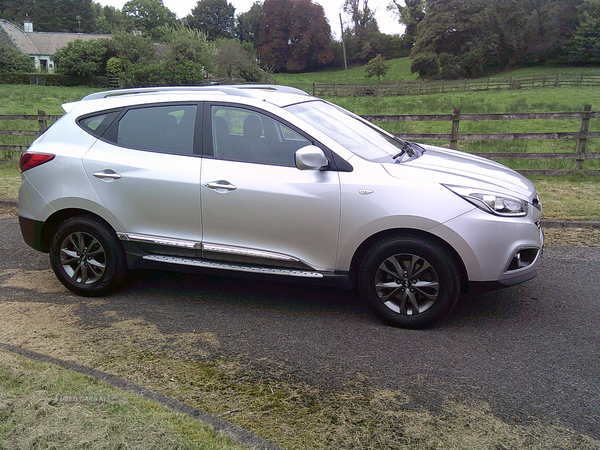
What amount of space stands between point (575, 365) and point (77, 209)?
4.36 metres

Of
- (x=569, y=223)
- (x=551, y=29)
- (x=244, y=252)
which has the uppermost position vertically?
(x=551, y=29)

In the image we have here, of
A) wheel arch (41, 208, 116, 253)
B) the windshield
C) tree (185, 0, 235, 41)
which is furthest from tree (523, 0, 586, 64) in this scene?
wheel arch (41, 208, 116, 253)

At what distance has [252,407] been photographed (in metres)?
3.26

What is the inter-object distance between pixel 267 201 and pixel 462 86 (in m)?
43.7

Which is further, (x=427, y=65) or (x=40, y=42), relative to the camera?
(x=40, y=42)

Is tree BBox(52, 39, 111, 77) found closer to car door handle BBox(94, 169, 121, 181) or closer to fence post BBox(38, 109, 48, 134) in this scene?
fence post BBox(38, 109, 48, 134)

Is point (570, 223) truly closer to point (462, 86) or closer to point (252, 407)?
point (252, 407)

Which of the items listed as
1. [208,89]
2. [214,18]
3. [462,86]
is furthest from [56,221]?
[214,18]

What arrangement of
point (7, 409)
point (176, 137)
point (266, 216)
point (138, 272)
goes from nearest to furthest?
1. point (7, 409)
2. point (266, 216)
3. point (176, 137)
4. point (138, 272)

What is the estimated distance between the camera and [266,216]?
4473mm

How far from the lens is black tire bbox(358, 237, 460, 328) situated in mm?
4211

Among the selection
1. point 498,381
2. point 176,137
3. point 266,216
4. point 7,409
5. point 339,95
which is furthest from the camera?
point 339,95

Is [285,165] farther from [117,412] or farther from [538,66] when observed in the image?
[538,66]

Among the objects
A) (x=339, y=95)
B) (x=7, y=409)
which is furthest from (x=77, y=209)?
(x=339, y=95)
